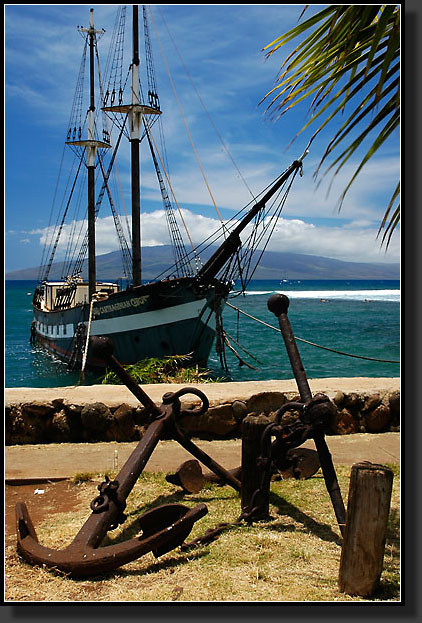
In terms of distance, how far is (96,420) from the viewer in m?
6.51

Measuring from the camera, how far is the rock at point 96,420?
6484mm

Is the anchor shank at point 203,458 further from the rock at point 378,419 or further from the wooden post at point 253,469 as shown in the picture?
the rock at point 378,419

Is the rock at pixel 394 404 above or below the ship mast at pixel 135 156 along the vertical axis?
below

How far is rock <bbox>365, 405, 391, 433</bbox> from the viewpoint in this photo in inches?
272

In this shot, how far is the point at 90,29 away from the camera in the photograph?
2725 cm

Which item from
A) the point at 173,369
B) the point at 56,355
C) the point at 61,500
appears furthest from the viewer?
the point at 56,355

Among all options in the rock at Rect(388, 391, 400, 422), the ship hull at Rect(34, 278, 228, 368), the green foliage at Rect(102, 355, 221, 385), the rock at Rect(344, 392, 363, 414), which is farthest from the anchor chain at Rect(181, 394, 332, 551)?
the ship hull at Rect(34, 278, 228, 368)

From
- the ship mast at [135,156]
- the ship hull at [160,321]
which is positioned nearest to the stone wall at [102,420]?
the ship hull at [160,321]

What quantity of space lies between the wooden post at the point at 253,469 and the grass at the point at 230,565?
0.14 meters

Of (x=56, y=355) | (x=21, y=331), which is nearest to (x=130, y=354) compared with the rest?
(x=56, y=355)

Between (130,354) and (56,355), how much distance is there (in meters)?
10.7

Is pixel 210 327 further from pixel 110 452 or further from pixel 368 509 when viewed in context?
pixel 368 509

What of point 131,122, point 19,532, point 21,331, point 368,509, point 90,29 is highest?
point 90,29

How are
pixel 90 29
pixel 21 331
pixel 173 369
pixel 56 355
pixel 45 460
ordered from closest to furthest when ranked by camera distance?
pixel 45 460
pixel 173 369
pixel 90 29
pixel 56 355
pixel 21 331
